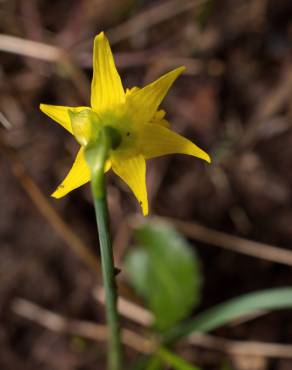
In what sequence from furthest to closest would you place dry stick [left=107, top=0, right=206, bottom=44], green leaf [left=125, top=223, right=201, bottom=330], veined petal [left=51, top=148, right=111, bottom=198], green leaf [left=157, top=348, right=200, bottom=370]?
dry stick [left=107, top=0, right=206, bottom=44]
green leaf [left=125, top=223, right=201, bottom=330]
green leaf [left=157, top=348, right=200, bottom=370]
veined petal [left=51, top=148, right=111, bottom=198]

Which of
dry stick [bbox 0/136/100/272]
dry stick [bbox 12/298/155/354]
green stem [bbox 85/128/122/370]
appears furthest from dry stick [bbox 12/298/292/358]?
green stem [bbox 85/128/122/370]

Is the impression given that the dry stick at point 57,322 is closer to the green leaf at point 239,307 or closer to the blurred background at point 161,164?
the blurred background at point 161,164

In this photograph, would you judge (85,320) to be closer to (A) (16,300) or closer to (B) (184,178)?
(A) (16,300)

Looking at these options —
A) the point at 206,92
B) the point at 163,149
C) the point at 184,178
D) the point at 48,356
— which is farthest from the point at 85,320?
the point at 163,149

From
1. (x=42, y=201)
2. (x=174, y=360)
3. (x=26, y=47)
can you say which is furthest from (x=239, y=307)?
(x=26, y=47)

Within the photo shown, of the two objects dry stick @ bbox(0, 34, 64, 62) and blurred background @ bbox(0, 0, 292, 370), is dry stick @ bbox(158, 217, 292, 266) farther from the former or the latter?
dry stick @ bbox(0, 34, 64, 62)

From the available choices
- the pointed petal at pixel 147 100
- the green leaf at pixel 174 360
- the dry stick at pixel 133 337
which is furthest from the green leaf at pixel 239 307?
the pointed petal at pixel 147 100
